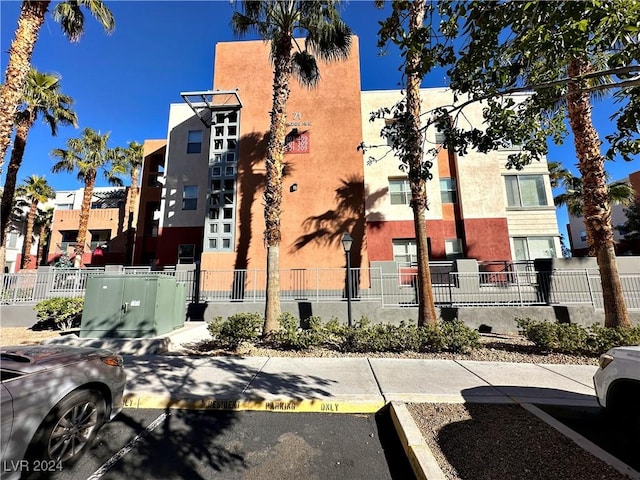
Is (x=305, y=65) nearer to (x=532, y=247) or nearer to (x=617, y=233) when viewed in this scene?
(x=532, y=247)

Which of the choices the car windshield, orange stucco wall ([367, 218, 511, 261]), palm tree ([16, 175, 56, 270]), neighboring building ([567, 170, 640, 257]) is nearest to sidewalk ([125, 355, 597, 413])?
the car windshield

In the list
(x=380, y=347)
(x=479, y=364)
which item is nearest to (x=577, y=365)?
(x=479, y=364)

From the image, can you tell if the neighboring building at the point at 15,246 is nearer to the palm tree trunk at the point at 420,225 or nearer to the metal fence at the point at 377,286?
the metal fence at the point at 377,286

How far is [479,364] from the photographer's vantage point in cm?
729

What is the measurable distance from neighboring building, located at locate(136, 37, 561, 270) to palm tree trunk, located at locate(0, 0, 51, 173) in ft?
20.9

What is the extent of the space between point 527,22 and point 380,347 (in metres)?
7.33

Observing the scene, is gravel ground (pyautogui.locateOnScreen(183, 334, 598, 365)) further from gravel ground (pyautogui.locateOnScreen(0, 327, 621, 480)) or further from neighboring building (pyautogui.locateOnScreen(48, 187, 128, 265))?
neighboring building (pyautogui.locateOnScreen(48, 187, 128, 265))

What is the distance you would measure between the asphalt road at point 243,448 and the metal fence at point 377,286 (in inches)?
304

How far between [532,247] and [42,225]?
154 feet

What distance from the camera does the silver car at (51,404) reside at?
2865mm

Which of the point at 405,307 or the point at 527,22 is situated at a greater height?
the point at 527,22

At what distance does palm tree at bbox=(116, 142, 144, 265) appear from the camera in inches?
1006

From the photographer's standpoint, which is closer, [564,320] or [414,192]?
[414,192]

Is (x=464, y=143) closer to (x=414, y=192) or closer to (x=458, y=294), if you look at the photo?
(x=414, y=192)
